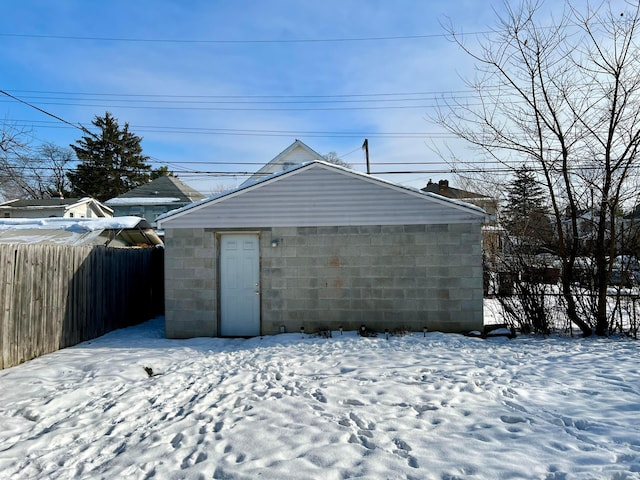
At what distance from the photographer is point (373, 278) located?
26.9 ft

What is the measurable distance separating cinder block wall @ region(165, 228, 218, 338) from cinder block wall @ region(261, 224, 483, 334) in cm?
113

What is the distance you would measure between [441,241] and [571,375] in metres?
3.51

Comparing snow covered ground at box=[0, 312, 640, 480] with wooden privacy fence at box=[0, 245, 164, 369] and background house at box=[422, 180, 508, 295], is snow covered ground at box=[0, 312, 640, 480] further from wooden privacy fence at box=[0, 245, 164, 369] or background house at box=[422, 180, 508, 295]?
background house at box=[422, 180, 508, 295]

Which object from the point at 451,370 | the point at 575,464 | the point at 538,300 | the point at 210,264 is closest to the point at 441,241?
the point at 538,300

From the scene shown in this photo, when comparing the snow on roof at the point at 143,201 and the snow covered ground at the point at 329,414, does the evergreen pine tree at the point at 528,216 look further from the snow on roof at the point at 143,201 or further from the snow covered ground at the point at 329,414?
the snow on roof at the point at 143,201

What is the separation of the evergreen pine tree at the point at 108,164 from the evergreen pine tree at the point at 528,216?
30.5 m

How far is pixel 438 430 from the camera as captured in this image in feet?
11.8

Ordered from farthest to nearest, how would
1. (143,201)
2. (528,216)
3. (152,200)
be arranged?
(152,200)
(143,201)
(528,216)

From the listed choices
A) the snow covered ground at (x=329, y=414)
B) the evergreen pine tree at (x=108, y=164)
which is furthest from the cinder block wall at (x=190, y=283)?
the evergreen pine tree at (x=108, y=164)

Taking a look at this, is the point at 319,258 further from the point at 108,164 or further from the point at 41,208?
the point at 108,164

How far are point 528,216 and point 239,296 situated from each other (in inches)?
270

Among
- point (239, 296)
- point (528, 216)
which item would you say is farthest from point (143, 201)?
point (528, 216)

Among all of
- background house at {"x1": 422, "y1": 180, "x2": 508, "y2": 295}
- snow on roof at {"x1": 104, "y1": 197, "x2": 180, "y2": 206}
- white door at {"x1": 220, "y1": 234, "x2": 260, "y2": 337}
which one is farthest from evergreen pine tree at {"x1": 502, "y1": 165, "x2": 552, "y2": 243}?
snow on roof at {"x1": 104, "y1": 197, "x2": 180, "y2": 206}

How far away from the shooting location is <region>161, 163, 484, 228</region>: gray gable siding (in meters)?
8.16
